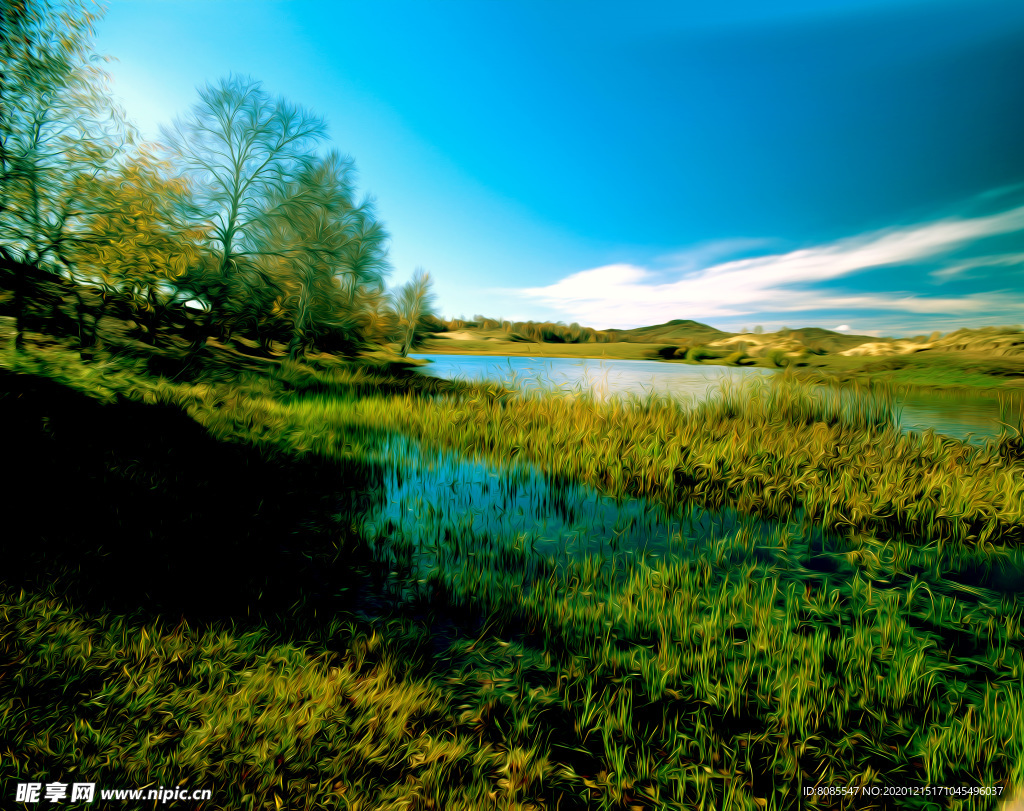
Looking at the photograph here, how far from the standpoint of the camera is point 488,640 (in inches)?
116

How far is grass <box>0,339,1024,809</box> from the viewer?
192cm

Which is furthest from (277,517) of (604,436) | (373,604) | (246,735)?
(604,436)

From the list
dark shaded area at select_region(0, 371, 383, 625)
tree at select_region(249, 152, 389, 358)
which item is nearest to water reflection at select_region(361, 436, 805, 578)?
dark shaded area at select_region(0, 371, 383, 625)

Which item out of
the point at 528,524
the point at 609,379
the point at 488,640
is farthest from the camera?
the point at 609,379

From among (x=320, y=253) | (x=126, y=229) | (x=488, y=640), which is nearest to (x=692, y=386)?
(x=488, y=640)

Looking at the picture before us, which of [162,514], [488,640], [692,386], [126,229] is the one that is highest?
[126,229]

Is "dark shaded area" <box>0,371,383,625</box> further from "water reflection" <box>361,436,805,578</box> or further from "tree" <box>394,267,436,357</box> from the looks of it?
"tree" <box>394,267,436,357</box>

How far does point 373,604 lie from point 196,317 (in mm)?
19164

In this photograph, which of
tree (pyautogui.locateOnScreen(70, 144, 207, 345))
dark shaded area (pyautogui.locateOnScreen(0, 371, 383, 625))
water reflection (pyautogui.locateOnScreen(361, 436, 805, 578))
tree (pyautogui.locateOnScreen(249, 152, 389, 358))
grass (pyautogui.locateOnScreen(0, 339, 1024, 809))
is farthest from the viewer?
tree (pyautogui.locateOnScreen(249, 152, 389, 358))

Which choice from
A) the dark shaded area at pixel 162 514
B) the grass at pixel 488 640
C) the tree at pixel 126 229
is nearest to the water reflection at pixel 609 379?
the grass at pixel 488 640

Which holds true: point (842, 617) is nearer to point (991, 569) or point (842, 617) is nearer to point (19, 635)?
point (991, 569)

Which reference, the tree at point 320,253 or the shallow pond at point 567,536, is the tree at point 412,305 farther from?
the shallow pond at point 567,536

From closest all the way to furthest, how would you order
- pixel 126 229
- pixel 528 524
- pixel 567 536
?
pixel 567 536, pixel 528 524, pixel 126 229

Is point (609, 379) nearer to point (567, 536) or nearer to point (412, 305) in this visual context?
point (567, 536)
